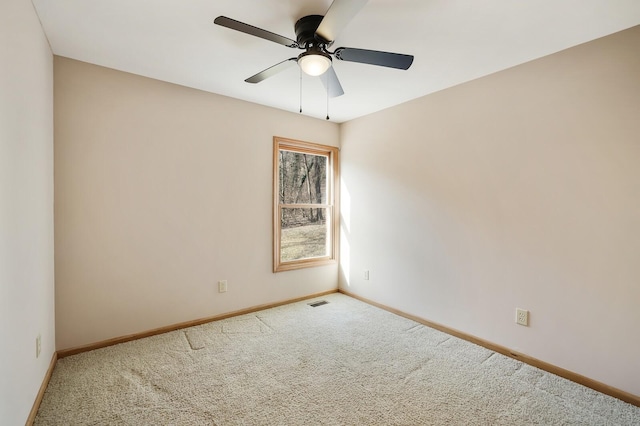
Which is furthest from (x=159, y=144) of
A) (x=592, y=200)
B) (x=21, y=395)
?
(x=592, y=200)

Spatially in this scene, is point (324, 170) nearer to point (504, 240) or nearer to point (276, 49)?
point (276, 49)

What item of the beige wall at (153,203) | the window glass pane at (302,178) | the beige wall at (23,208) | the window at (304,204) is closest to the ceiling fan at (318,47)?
the beige wall at (23,208)

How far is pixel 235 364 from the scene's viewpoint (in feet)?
7.78

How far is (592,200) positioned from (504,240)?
664mm

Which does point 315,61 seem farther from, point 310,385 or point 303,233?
point 303,233

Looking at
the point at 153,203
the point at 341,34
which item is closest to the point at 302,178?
the point at 153,203

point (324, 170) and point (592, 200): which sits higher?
point (324, 170)

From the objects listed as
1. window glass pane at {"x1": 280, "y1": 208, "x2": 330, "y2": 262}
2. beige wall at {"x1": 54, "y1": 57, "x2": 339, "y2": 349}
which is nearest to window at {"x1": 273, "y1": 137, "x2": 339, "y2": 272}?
window glass pane at {"x1": 280, "y1": 208, "x2": 330, "y2": 262}

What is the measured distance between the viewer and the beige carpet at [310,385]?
5.90 feet

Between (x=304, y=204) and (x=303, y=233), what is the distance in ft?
1.30

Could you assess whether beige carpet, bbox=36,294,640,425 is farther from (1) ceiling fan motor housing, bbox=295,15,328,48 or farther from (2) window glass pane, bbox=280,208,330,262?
(1) ceiling fan motor housing, bbox=295,15,328,48

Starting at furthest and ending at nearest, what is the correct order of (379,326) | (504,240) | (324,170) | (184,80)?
(324,170) → (379,326) → (184,80) → (504,240)

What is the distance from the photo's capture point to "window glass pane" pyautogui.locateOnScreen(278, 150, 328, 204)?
389cm

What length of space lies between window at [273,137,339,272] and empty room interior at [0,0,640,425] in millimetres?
86
